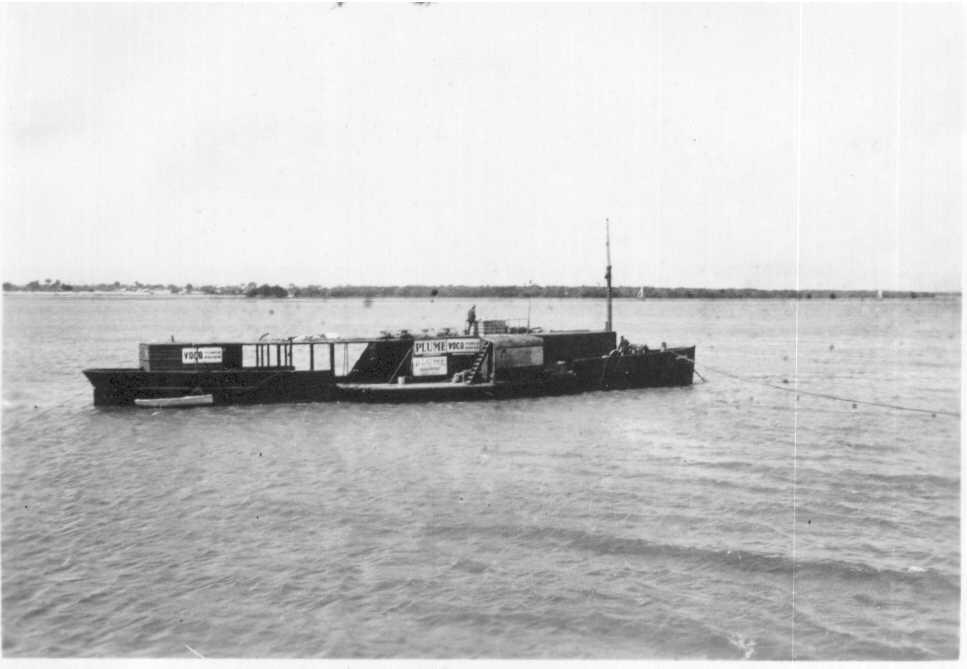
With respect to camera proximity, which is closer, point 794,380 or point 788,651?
point 788,651

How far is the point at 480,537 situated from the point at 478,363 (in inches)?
920

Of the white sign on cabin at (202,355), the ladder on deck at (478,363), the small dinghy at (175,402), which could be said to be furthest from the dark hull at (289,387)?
the ladder on deck at (478,363)

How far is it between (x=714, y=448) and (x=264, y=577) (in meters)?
19.0

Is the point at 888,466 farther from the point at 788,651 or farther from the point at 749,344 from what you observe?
the point at 749,344

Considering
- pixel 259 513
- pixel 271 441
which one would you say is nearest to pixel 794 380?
pixel 271 441

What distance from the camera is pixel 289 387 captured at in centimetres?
4116

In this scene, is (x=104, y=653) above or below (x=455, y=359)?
below

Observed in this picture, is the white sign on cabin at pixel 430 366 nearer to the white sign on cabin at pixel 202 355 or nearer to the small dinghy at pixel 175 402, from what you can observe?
the white sign on cabin at pixel 202 355

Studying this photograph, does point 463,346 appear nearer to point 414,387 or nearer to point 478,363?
point 478,363

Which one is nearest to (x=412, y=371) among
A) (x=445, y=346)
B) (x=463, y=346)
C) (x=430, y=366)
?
(x=430, y=366)

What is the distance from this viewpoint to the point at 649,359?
4847 cm

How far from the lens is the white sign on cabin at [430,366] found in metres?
43.5

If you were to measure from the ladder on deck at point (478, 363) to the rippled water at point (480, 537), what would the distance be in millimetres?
5258

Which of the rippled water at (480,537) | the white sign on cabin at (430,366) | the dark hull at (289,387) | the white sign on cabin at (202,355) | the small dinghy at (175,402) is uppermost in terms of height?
the white sign on cabin at (202,355)
